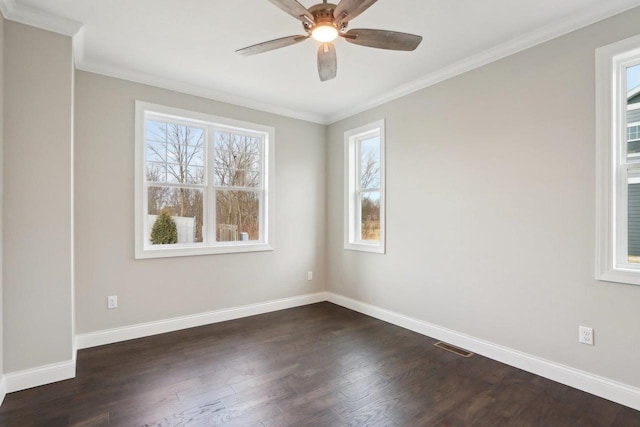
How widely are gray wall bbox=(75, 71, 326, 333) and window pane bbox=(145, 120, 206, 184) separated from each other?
0.76ft

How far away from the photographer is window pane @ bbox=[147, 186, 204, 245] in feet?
11.7

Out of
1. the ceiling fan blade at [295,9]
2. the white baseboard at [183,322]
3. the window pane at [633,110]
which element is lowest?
the white baseboard at [183,322]

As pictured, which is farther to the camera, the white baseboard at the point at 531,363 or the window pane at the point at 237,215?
the window pane at the point at 237,215

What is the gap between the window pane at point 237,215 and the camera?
404 centimetres

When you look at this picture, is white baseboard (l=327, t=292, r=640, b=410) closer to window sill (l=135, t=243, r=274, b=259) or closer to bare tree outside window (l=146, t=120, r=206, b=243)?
window sill (l=135, t=243, r=274, b=259)

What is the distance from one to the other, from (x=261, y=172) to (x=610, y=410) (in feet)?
13.1

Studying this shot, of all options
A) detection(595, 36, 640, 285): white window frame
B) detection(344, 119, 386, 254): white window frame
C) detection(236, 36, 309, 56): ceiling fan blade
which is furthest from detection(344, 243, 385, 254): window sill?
detection(236, 36, 309, 56): ceiling fan blade

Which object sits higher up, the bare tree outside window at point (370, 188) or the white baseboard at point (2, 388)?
the bare tree outside window at point (370, 188)

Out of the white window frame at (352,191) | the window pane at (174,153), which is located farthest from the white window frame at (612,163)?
the window pane at (174,153)

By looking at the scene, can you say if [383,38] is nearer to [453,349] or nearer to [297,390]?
[297,390]

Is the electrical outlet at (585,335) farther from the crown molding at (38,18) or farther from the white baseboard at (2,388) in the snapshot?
the crown molding at (38,18)

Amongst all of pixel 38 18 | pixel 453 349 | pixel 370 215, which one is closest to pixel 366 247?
pixel 370 215

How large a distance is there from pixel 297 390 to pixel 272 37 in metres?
2.82

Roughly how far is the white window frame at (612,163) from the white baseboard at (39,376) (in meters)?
4.06
